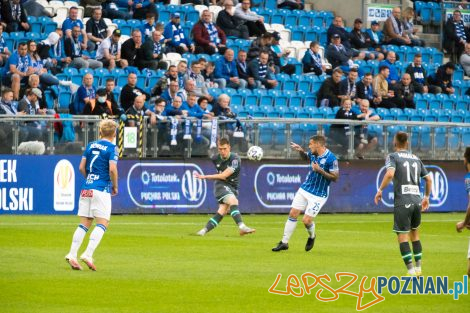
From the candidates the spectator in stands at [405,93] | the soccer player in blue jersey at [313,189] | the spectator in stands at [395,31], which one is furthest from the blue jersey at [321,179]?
the spectator in stands at [395,31]

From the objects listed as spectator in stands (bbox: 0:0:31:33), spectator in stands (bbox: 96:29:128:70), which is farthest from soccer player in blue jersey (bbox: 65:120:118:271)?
spectator in stands (bbox: 0:0:31:33)

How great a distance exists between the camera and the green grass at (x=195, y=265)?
12.9 metres

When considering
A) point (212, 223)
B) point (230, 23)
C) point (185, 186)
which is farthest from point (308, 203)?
point (230, 23)

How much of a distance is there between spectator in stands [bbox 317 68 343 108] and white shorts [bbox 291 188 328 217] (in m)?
12.4

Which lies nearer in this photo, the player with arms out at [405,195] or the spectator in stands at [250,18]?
the player with arms out at [405,195]

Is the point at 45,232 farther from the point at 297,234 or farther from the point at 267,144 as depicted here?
the point at 267,144

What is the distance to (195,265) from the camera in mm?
16750

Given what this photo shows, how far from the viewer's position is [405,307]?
1289 centimetres

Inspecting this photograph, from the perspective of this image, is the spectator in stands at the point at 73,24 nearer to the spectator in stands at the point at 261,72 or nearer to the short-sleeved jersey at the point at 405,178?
the spectator in stands at the point at 261,72

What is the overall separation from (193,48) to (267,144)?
4907 millimetres

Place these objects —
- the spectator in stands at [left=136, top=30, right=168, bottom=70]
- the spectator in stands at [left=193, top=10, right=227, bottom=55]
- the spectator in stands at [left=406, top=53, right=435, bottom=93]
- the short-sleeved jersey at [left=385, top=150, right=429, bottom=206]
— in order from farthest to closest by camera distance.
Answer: the spectator in stands at [left=406, top=53, right=435, bottom=93], the spectator in stands at [left=193, top=10, right=227, bottom=55], the spectator in stands at [left=136, top=30, right=168, bottom=70], the short-sleeved jersey at [left=385, top=150, right=429, bottom=206]

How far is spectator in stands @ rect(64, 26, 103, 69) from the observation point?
29.2m

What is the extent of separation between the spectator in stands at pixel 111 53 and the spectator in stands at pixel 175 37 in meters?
1.95

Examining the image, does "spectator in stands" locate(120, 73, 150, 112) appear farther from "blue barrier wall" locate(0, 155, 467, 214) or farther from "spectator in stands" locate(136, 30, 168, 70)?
"spectator in stands" locate(136, 30, 168, 70)
